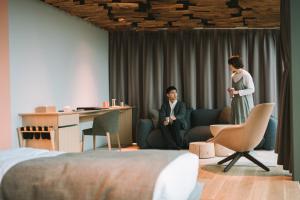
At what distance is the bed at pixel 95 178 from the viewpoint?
8.45ft

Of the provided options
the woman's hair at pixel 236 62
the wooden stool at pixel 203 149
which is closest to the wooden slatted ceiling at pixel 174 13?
the woman's hair at pixel 236 62

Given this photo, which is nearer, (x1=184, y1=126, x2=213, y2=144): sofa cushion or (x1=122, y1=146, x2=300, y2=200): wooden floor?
(x1=122, y1=146, x2=300, y2=200): wooden floor

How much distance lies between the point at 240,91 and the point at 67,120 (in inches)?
98.7

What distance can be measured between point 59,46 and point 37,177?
4651 mm

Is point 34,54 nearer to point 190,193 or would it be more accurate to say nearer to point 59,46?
point 59,46

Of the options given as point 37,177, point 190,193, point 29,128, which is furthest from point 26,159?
point 29,128

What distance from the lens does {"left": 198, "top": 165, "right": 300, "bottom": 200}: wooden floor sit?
4328 mm

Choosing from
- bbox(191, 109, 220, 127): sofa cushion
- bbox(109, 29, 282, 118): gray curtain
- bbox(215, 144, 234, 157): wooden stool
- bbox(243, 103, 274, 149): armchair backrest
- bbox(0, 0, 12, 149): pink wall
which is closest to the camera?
bbox(243, 103, 274, 149): armchair backrest

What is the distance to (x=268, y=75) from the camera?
29.0 feet

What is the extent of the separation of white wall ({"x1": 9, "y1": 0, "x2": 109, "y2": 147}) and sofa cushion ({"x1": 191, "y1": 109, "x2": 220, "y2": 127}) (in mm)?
1885

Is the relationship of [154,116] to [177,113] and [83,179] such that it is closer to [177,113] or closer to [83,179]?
[177,113]

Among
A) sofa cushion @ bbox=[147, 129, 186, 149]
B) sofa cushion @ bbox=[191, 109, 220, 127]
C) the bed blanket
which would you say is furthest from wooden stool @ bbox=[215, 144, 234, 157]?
the bed blanket

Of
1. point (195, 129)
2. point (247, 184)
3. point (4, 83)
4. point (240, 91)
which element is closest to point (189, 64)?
point (195, 129)

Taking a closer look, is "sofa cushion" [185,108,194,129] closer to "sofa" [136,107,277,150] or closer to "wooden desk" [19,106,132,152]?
"sofa" [136,107,277,150]
